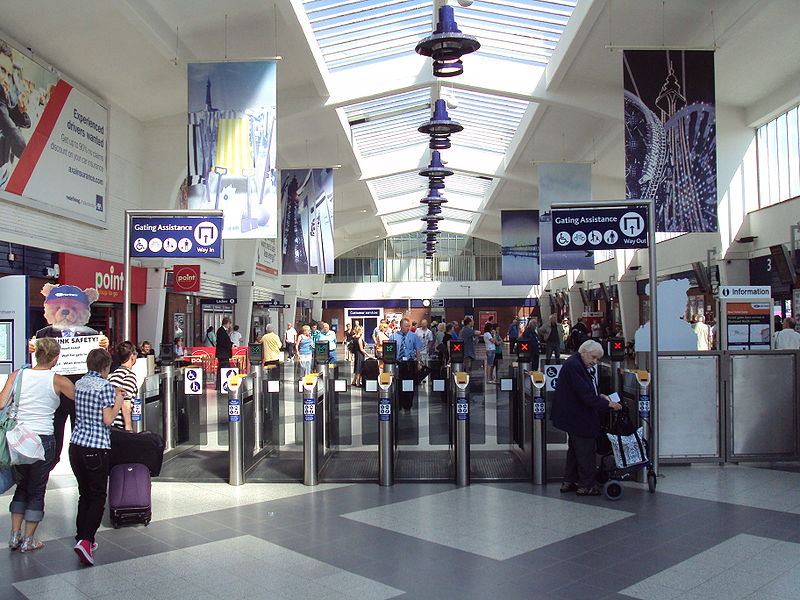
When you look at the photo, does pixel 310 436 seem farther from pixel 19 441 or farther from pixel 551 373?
pixel 19 441

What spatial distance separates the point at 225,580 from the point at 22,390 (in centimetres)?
201

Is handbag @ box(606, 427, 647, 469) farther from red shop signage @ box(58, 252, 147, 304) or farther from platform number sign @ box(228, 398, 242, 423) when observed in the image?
red shop signage @ box(58, 252, 147, 304)

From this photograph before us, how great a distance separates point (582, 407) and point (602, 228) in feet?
7.05

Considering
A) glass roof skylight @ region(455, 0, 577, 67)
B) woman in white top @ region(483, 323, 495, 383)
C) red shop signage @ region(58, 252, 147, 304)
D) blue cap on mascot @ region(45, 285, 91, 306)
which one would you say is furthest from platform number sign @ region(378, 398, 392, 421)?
woman in white top @ region(483, 323, 495, 383)

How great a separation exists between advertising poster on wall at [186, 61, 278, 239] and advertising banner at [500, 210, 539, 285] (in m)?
14.7

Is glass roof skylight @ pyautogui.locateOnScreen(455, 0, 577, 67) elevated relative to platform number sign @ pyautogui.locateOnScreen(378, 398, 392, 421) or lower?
elevated

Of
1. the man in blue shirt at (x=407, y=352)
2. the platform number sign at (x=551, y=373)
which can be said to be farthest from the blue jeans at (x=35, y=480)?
the man in blue shirt at (x=407, y=352)

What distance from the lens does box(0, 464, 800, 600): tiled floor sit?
469cm

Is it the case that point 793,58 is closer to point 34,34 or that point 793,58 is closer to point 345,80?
point 345,80

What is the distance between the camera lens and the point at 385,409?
7.76 metres

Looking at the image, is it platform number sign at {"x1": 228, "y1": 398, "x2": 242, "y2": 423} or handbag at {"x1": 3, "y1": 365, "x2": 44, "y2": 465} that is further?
platform number sign at {"x1": 228, "y1": 398, "x2": 242, "y2": 423}

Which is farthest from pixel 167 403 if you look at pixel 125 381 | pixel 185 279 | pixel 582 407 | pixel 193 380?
pixel 185 279

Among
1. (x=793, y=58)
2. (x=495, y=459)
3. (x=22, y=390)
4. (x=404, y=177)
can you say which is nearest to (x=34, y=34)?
(x=22, y=390)

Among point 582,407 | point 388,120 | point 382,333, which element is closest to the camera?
point 582,407
